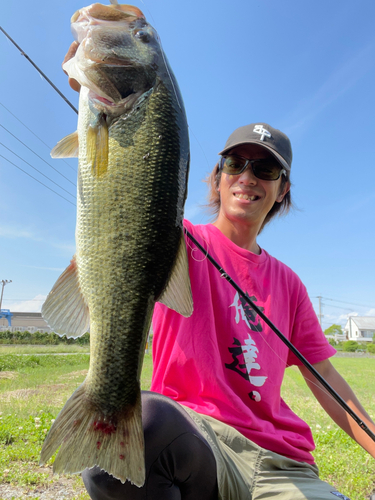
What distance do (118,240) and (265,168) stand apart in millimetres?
1790

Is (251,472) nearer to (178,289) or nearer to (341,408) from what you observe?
(341,408)

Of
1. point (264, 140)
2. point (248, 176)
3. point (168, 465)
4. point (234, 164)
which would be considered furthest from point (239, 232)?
point (168, 465)

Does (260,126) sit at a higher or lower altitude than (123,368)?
higher

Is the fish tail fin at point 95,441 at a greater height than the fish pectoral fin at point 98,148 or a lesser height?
lesser

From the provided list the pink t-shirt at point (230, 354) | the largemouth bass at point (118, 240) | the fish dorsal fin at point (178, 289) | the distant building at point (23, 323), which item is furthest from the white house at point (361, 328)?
the largemouth bass at point (118, 240)

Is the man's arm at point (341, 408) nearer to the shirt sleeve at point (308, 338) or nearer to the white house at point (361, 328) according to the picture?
the shirt sleeve at point (308, 338)

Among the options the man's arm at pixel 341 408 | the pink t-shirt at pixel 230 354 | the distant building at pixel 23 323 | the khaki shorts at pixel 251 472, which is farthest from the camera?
the distant building at pixel 23 323

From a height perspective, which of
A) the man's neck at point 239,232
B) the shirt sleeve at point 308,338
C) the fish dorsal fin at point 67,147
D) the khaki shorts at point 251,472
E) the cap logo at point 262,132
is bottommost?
the khaki shorts at point 251,472

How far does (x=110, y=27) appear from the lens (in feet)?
5.81

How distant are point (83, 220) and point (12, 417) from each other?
4675mm

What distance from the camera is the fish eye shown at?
182 centimetres

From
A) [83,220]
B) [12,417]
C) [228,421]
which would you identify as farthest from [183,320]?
[12,417]

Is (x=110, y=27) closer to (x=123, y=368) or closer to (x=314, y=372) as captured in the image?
(x=123, y=368)

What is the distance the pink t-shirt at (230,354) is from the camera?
87.9 inches
